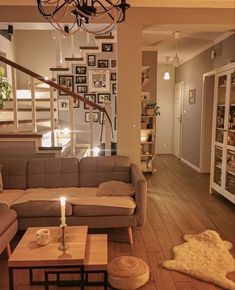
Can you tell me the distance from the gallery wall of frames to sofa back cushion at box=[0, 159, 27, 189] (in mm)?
2638

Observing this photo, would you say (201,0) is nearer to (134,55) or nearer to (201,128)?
(134,55)

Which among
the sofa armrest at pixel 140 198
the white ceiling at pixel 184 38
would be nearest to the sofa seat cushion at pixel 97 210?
the sofa armrest at pixel 140 198

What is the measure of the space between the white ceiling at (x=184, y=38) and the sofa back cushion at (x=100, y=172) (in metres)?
1.97

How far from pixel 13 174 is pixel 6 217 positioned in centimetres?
99

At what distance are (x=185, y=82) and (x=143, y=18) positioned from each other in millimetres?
3933

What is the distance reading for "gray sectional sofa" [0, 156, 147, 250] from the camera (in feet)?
9.32

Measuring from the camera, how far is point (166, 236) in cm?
313

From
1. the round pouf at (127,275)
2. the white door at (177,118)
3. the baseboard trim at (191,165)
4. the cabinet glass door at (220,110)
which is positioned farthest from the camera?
the white door at (177,118)

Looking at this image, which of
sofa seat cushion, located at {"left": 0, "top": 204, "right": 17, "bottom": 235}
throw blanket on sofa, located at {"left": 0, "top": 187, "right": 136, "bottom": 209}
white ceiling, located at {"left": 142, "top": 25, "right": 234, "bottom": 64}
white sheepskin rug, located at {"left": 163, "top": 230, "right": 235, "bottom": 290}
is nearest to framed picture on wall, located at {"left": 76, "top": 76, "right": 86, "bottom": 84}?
white ceiling, located at {"left": 142, "top": 25, "right": 234, "bottom": 64}

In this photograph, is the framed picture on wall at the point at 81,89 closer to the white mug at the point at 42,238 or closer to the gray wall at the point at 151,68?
the gray wall at the point at 151,68

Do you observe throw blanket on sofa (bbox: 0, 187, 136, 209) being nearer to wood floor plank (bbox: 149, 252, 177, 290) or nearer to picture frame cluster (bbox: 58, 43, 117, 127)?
wood floor plank (bbox: 149, 252, 177, 290)

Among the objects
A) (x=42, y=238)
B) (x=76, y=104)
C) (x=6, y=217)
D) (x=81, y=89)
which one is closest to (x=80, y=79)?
(x=81, y=89)

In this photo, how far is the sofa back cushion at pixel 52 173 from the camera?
11.2ft

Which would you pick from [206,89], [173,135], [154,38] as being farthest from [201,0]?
[173,135]
